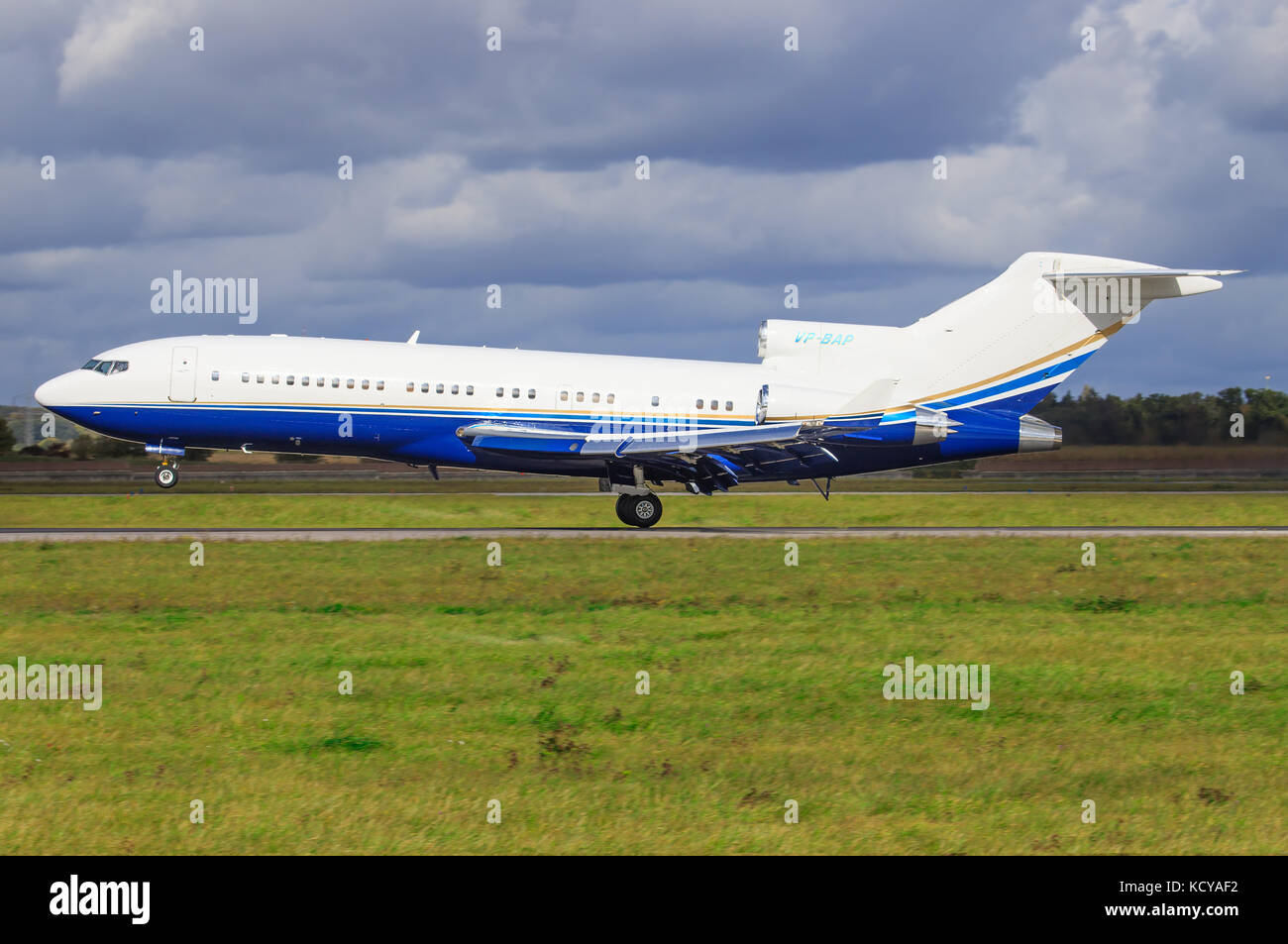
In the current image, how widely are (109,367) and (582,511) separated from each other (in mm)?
15903

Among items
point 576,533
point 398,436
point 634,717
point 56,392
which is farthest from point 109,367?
point 634,717

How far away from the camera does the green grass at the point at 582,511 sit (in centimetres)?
4234

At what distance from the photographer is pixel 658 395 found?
3781 cm

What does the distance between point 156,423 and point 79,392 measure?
8.61ft

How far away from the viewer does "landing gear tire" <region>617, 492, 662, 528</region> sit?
3791cm

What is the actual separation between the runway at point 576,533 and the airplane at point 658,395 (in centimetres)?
206

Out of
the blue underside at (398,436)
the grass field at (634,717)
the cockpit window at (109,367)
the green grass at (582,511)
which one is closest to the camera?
the grass field at (634,717)

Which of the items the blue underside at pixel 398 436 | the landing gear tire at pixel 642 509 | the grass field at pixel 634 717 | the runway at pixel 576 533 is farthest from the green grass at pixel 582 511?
the grass field at pixel 634 717

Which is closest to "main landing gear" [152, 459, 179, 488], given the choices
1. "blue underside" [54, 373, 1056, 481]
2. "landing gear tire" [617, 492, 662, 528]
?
"blue underside" [54, 373, 1056, 481]

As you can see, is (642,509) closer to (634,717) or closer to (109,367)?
(109,367)

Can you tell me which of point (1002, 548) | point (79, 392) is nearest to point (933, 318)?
point (1002, 548)

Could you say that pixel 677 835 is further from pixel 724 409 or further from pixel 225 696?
pixel 724 409

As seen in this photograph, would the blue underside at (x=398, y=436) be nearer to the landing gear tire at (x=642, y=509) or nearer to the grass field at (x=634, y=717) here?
the landing gear tire at (x=642, y=509)

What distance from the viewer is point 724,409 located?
1494 inches
